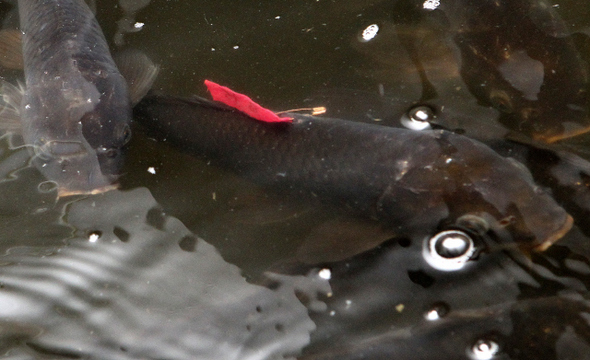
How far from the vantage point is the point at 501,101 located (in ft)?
10.0

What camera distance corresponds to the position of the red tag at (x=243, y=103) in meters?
2.72

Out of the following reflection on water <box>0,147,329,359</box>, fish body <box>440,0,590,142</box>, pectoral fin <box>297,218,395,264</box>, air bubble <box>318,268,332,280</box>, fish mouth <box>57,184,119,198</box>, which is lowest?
reflection on water <box>0,147,329,359</box>

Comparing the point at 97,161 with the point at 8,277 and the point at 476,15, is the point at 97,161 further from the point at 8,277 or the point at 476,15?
the point at 476,15

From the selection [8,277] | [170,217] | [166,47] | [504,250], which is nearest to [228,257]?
[170,217]

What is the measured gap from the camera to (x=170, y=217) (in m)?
2.99

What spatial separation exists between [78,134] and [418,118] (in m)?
1.92

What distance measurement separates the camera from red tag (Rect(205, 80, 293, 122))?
107 inches

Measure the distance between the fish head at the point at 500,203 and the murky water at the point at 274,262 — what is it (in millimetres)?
100

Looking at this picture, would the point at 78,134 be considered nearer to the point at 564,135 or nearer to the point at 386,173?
the point at 386,173

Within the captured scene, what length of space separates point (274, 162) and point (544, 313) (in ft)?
4.62

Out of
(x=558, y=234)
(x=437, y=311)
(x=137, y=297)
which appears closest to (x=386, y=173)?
(x=437, y=311)

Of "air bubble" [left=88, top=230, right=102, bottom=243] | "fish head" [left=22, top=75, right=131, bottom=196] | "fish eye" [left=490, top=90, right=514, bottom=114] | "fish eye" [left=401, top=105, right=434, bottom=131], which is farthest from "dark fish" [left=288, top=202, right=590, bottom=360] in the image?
"fish head" [left=22, top=75, right=131, bottom=196]

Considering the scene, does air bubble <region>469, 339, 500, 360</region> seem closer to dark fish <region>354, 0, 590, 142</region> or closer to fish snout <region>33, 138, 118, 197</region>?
dark fish <region>354, 0, 590, 142</region>

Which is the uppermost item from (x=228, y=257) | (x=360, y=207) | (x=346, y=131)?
(x=346, y=131)
